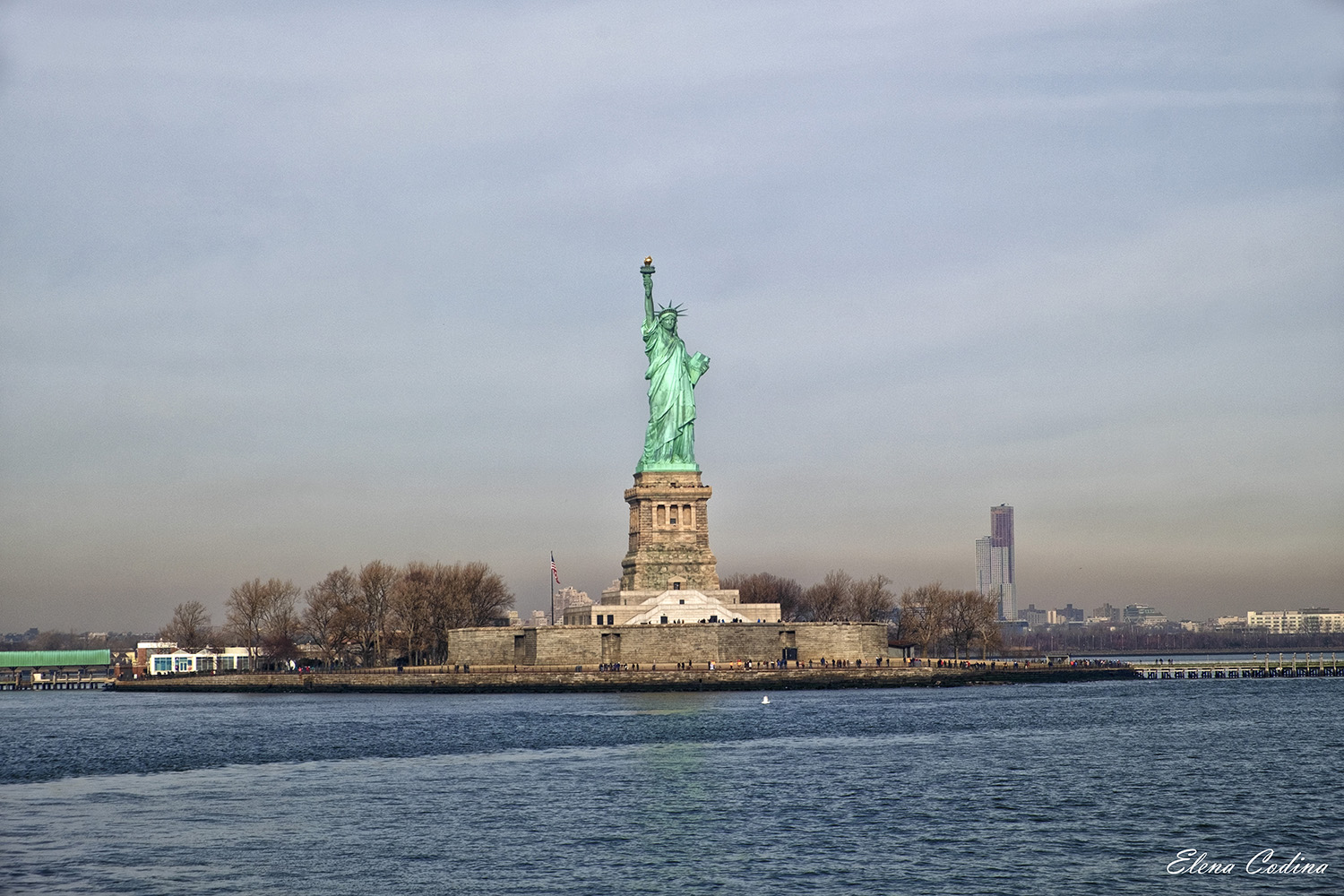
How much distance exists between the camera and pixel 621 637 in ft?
278

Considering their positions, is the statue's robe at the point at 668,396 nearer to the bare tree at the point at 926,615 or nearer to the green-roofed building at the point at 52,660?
the bare tree at the point at 926,615

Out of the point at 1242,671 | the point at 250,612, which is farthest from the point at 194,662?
the point at 1242,671

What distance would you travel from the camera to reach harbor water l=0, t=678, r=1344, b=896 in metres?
28.7

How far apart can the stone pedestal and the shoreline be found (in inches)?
281

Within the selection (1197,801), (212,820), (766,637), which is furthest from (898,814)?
(766,637)

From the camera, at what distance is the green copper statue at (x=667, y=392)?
90250 millimetres

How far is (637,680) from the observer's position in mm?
80500

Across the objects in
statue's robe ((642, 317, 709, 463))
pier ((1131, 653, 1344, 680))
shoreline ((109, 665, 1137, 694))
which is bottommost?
pier ((1131, 653, 1344, 680))

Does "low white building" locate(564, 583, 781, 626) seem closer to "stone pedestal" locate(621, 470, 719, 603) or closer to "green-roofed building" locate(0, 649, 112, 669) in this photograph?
"stone pedestal" locate(621, 470, 719, 603)

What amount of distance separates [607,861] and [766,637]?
55.2 metres

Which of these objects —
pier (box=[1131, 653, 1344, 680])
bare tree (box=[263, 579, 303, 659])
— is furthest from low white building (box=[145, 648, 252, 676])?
pier (box=[1131, 653, 1344, 680])

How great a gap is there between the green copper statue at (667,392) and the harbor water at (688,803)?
27.2 m

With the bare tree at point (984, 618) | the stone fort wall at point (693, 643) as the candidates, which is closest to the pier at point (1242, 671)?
the bare tree at point (984, 618)

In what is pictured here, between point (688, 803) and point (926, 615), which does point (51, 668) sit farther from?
point (688, 803)
